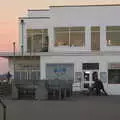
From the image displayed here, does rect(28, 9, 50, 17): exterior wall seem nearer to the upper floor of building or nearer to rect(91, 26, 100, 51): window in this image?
the upper floor of building

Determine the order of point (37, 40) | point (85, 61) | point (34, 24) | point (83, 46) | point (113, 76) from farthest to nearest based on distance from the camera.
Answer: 1. point (34, 24)
2. point (37, 40)
3. point (83, 46)
4. point (85, 61)
5. point (113, 76)

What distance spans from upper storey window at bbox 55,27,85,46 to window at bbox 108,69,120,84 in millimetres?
5351

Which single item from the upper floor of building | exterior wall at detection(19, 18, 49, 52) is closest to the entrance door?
the upper floor of building

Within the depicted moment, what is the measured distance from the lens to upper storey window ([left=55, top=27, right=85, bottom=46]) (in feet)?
180

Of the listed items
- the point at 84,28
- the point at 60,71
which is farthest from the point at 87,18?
the point at 60,71

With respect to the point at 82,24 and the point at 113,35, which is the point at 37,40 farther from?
the point at 113,35

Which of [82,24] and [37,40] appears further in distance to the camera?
[37,40]

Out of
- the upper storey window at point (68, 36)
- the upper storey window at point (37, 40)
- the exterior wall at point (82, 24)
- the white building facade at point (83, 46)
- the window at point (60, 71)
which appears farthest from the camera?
the upper storey window at point (37, 40)

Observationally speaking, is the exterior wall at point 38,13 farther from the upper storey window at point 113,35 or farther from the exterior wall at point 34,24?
the upper storey window at point 113,35

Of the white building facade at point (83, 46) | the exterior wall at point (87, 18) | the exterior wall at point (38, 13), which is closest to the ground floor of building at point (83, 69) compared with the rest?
the white building facade at point (83, 46)

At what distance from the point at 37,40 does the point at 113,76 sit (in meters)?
12.7

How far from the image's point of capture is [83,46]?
54.3 m

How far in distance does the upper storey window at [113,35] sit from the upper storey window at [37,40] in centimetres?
853

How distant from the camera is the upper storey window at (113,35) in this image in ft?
176
